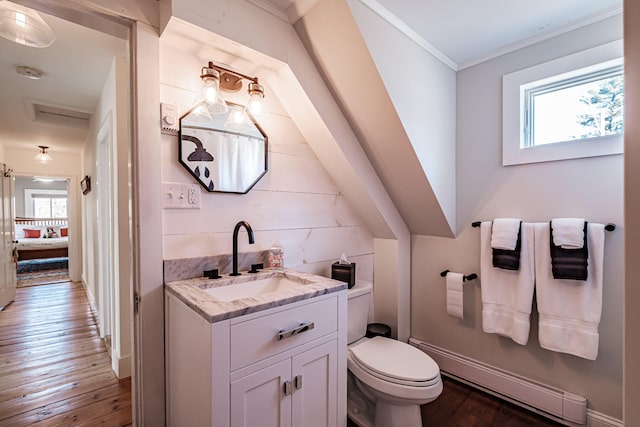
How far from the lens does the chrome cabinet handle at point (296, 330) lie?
3.54 feet

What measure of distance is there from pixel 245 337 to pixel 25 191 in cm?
1055

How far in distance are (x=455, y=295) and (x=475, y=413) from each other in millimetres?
707

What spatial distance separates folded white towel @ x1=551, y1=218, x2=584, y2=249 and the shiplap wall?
1.19m

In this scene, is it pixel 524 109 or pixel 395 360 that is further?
pixel 524 109

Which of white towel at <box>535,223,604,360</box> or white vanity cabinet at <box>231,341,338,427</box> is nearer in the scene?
white vanity cabinet at <box>231,341,338,427</box>

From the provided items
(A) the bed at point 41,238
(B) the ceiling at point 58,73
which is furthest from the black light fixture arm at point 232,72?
(A) the bed at point 41,238

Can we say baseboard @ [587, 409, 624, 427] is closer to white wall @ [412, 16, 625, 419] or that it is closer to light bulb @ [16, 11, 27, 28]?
white wall @ [412, 16, 625, 419]

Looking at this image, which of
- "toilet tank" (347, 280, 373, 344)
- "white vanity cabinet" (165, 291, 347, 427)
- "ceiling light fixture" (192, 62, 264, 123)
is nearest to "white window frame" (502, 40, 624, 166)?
"toilet tank" (347, 280, 373, 344)

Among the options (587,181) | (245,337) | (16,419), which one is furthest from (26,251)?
(587,181)

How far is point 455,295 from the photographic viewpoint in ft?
6.72

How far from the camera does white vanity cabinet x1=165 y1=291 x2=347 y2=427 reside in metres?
0.94

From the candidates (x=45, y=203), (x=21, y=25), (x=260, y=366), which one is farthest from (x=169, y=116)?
(x=45, y=203)

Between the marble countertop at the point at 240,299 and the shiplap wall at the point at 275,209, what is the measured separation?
0.18 metres

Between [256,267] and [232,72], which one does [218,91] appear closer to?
[232,72]
